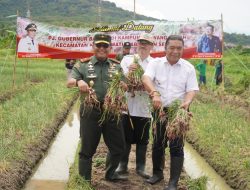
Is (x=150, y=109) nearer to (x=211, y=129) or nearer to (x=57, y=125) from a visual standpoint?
(x=211, y=129)

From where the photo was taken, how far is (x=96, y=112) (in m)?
4.76

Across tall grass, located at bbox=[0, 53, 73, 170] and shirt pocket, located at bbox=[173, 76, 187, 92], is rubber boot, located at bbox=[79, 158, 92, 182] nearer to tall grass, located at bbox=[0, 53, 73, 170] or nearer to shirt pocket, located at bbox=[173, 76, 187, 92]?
tall grass, located at bbox=[0, 53, 73, 170]

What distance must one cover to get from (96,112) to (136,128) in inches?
30.7

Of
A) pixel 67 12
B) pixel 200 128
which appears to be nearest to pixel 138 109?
pixel 200 128

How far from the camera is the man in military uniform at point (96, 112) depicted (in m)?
4.69

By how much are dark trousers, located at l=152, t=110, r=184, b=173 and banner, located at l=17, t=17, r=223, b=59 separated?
8.77 meters

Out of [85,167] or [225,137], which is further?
[225,137]

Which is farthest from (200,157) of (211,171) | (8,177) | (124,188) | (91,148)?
(8,177)

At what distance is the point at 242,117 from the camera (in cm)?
925

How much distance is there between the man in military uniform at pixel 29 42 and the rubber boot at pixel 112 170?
9.14 m

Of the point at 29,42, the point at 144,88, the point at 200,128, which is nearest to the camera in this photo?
the point at 144,88

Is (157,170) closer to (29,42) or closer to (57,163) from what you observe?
(57,163)

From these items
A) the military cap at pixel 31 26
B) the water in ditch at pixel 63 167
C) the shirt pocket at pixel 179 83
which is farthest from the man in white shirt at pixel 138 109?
the military cap at pixel 31 26

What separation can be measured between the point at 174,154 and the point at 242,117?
15.8 feet
